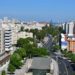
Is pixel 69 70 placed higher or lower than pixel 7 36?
lower

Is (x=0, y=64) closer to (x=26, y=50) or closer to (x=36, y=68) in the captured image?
(x=36, y=68)

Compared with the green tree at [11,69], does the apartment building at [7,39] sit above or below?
above

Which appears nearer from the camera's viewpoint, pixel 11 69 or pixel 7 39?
pixel 11 69

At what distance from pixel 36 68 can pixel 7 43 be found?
920 centimetres

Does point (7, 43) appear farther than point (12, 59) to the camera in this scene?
Yes

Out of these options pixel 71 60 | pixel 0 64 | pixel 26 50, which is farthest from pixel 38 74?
pixel 26 50

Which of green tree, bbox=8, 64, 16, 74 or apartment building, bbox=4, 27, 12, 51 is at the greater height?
apartment building, bbox=4, 27, 12, 51

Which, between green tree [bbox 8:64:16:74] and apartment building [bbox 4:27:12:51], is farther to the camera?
apartment building [bbox 4:27:12:51]

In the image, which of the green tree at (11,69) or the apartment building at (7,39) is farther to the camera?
the apartment building at (7,39)

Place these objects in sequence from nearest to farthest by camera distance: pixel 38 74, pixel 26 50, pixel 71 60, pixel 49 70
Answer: pixel 38 74 → pixel 49 70 → pixel 71 60 → pixel 26 50

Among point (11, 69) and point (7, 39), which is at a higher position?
point (7, 39)

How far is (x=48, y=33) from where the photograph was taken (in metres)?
35.0

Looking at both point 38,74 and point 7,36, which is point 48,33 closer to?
point 7,36

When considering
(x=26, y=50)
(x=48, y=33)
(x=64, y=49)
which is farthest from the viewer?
(x=48, y=33)
